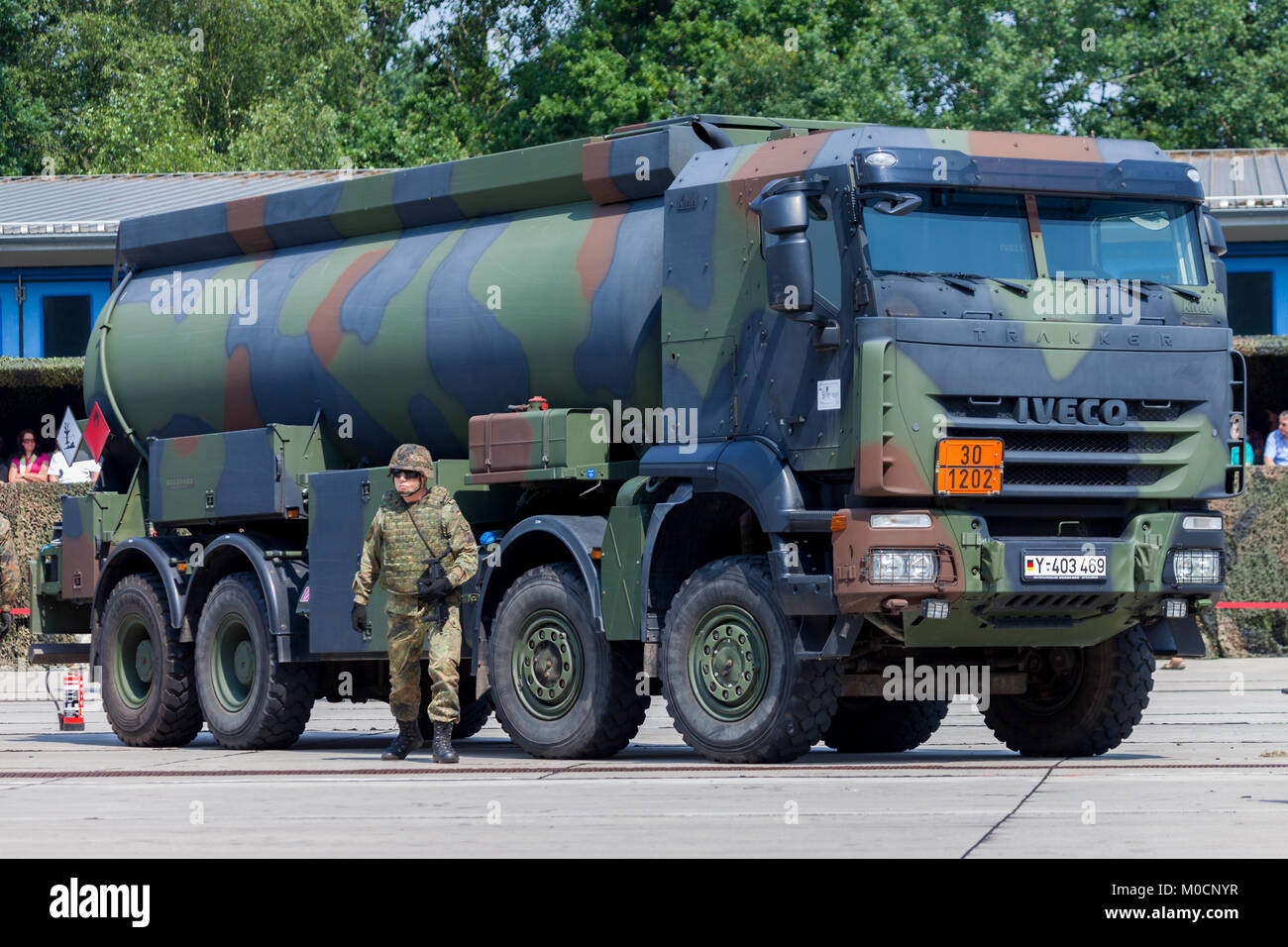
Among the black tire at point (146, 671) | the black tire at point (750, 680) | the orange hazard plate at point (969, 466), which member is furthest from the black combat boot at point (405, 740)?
Answer: the orange hazard plate at point (969, 466)

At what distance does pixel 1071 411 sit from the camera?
12891 millimetres

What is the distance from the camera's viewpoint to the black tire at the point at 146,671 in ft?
57.6

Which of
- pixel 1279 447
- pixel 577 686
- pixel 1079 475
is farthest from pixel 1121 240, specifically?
pixel 1279 447

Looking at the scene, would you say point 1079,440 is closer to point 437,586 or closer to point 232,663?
point 437,586

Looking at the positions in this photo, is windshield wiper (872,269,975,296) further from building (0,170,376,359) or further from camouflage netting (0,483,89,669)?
building (0,170,376,359)

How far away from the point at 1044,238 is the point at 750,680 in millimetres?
3040

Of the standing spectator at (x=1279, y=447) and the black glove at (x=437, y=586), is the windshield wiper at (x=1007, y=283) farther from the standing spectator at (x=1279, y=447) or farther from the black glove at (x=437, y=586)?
the standing spectator at (x=1279, y=447)

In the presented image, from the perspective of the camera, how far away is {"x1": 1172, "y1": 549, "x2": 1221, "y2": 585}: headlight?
13.3 metres

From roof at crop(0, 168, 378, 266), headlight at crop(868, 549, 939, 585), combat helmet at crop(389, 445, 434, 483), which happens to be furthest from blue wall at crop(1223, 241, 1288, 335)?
headlight at crop(868, 549, 939, 585)

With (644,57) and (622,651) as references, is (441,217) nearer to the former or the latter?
(622,651)

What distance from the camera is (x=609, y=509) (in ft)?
47.4

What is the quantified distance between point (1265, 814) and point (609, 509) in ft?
18.1
